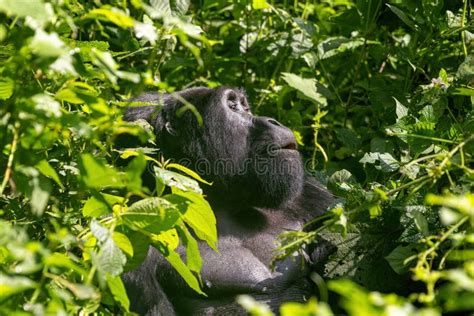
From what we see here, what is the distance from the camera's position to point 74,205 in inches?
131

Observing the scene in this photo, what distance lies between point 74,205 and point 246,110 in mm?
→ 1269

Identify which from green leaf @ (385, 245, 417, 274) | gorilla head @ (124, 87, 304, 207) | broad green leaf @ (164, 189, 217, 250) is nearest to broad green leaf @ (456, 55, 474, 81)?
gorilla head @ (124, 87, 304, 207)

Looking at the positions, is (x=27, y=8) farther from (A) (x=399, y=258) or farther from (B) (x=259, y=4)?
(B) (x=259, y=4)

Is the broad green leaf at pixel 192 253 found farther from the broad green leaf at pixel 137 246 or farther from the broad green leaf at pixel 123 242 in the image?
the broad green leaf at pixel 123 242

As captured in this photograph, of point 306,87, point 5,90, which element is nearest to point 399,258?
point 5,90

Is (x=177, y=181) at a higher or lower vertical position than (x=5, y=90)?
lower

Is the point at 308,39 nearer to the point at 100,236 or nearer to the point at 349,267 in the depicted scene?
the point at 349,267

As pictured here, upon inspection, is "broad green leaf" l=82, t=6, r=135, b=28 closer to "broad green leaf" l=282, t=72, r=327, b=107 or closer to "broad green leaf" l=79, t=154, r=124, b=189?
"broad green leaf" l=79, t=154, r=124, b=189

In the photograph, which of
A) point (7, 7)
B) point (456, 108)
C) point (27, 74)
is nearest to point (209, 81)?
point (456, 108)

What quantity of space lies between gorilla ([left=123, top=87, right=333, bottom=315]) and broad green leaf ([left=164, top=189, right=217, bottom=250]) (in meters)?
0.94

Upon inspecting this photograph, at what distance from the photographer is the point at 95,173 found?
7.35ft

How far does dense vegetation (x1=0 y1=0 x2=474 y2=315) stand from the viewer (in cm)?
216

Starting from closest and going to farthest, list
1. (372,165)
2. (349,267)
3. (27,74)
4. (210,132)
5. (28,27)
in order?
(28,27), (27,74), (349,267), (210,132), (372,165)

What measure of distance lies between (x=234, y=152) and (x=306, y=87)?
0.91 metres
